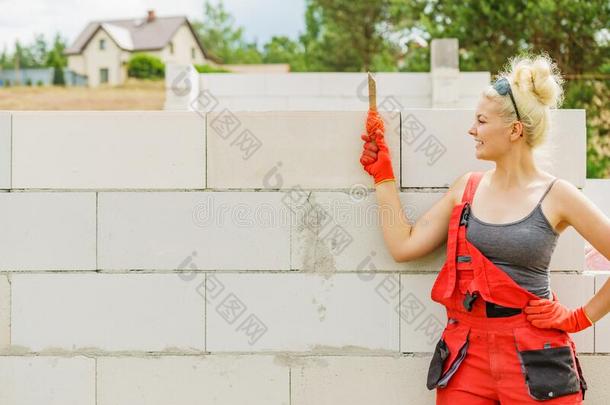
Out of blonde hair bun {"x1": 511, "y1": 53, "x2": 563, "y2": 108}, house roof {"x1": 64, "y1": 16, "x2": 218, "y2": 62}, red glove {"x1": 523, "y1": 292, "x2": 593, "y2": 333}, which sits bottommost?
red glove {"x1": 523, "y1": 292, "x2": 593, "y2": 333}

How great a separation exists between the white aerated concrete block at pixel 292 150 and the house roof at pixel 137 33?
62120mm

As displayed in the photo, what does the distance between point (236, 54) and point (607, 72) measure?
6459cm

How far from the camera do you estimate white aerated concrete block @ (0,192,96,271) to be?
3.13 metres

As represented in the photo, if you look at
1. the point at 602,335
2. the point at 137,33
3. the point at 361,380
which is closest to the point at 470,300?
the point at 361,380

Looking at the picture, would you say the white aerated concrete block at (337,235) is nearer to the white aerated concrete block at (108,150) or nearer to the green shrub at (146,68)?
the white aerated concrete block at (108,150)

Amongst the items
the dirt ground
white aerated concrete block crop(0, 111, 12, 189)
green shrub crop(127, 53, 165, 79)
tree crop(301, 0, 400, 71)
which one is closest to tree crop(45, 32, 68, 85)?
green shrub crop(127, 53, 165, 79)

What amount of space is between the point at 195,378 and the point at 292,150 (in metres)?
1.08

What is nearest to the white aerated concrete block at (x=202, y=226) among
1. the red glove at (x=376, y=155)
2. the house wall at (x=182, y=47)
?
the red glove at (x=376, y=155)

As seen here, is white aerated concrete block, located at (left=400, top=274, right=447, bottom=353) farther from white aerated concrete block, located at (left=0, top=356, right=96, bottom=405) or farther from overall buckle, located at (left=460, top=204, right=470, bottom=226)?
white aerated concrete block, located at (left=0, top=356, right=96, bottom=405)

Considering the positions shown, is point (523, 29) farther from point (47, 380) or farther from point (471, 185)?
point (47, 380)

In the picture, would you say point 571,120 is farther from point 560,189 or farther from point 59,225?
point 59,225

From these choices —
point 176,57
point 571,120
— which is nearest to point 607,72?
point 571,120

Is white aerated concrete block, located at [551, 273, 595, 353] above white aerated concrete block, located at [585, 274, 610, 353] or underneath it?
above

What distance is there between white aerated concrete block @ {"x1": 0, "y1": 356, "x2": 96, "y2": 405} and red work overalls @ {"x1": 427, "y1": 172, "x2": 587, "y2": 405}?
4.96 feet
